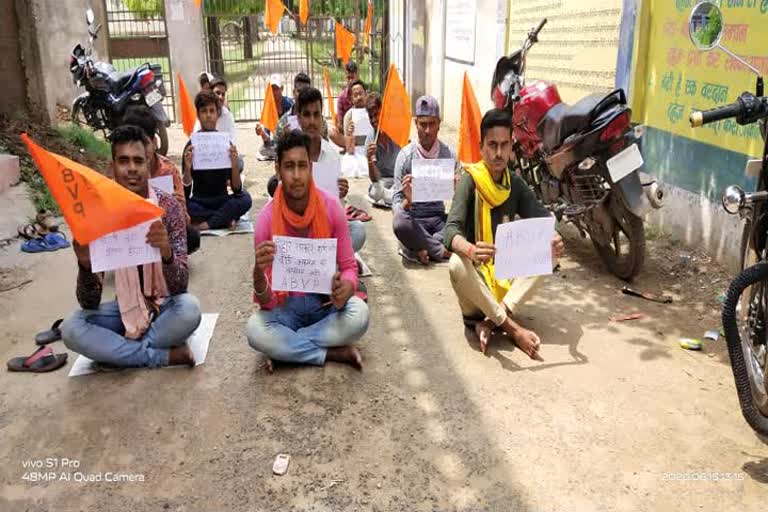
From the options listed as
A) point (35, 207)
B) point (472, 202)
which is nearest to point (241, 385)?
point (472, 202)

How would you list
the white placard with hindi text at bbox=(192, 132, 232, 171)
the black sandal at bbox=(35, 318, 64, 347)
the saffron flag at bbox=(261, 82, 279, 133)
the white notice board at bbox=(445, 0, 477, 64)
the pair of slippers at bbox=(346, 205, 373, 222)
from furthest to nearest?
the white notice board at bbox=(445, 0, 477, 64), the saffron flag at bbox=(261, 82, 279, 133), the pair of slippers at bbox=(346, 205, 373, 222), the white placard with hindi text at bbox=(192, 132, 232, 171), the black sandal at bbox=(35, 318, 64, 347)

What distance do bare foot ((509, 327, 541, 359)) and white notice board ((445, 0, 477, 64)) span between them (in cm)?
730

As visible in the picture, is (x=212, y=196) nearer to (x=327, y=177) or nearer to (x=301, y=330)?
(x=327, y=177)

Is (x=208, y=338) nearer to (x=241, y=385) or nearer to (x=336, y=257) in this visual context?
(x=241, y=385)

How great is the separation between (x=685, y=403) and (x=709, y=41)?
1.53 m

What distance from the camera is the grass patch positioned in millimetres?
7632

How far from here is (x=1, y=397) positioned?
301cm

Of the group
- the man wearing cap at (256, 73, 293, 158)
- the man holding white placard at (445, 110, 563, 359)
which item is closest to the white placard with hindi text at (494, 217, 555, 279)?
the man holding white placard at (445, 110, 563, 359)

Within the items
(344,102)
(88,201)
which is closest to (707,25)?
(88,201)

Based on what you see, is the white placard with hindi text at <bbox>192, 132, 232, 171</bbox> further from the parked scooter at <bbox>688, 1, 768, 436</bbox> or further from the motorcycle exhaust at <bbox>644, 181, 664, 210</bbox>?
the parked scooter at <bbox>688, 1, 768, 436</bbox>

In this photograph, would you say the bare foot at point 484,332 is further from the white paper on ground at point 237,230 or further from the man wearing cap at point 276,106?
the man wearing cap at point 276,106

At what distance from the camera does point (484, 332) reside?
135 inches

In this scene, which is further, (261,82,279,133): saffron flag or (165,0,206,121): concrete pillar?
(165,0,206,121): concrete pillar

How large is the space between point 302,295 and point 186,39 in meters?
9.61
